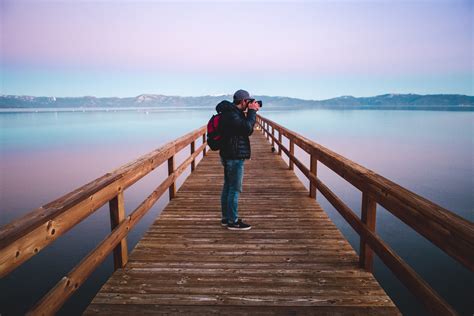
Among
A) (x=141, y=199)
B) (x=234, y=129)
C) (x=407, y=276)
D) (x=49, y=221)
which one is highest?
(x=234, y=129)

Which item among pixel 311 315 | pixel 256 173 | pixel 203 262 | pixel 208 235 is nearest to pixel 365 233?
pixel 311 315

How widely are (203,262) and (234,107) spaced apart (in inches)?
71.5

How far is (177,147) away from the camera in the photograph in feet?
17.6

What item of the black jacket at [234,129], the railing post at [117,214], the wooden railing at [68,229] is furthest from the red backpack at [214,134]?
the railing post at [117,214]

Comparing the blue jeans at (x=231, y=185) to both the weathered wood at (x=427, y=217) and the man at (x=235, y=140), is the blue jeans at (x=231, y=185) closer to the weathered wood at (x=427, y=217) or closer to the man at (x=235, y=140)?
the man at (x=235, y=140)

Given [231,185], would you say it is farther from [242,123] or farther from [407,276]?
[407,276]

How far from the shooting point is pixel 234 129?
378cm

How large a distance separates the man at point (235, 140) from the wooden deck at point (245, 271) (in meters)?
0.34

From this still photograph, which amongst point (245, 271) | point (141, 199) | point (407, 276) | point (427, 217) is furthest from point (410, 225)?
point (141, 199)

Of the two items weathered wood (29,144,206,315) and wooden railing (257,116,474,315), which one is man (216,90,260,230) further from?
weathered wood (29,144,206,315)

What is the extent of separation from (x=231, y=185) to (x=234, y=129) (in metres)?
0.79

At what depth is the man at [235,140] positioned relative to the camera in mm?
3764

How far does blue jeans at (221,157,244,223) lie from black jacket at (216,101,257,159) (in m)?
0.11

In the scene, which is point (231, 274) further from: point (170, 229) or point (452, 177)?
point (452, 177)
